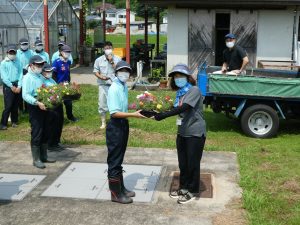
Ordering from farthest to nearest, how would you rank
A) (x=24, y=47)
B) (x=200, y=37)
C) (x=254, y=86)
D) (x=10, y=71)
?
(x=200, y=37)
(x=24, y=47)
(x=10, y=71)
(x=254, y=86)

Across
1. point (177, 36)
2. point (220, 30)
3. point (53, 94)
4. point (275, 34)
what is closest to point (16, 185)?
point (53, 94)

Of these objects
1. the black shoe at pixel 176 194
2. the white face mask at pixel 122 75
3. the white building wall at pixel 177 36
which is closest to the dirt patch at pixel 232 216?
the black shoe at pixel 176 194

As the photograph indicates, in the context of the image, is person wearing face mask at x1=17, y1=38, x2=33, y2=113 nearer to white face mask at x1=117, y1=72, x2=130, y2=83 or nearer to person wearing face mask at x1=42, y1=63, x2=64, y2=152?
person wearing face mask at x1=42, y1=63, x2=64, y2=152

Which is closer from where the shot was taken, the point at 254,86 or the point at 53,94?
the point at 53,94

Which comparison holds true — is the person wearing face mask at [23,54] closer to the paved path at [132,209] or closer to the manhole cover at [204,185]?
the paved path at [132,209]

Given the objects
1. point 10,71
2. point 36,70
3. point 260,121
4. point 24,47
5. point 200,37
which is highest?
point 200,37

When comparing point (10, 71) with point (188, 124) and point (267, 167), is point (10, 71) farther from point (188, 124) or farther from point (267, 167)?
point (267, 167)

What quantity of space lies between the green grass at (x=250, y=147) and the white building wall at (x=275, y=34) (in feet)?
15.5

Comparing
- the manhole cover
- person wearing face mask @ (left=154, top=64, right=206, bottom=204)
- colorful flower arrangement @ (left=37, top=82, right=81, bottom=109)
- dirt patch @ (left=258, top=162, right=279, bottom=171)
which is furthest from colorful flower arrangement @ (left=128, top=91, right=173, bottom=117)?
dirt patch @ (left=258, top=162, right=279, bottom=171)

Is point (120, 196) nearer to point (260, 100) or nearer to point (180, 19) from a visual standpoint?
point (260, 100)

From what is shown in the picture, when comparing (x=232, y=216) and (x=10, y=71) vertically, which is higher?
(x=10, y=71)

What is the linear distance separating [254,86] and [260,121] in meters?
0.87

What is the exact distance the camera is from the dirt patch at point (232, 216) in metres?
5.99

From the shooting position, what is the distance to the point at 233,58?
1053cm
